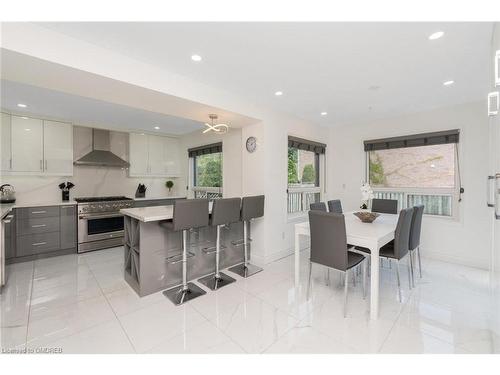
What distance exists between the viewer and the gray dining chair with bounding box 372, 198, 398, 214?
359 cm

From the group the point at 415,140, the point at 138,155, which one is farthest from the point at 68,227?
the point at 415,140

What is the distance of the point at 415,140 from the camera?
3723 mm

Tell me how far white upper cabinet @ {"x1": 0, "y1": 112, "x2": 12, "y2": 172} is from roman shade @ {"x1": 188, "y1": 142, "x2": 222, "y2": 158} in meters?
2.98

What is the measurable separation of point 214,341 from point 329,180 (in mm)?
3900

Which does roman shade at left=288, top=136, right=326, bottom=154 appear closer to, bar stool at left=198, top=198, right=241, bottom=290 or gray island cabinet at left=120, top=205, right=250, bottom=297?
bar stool at left=198, top=198, right=241, bottom=290

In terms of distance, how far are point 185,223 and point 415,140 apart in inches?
153

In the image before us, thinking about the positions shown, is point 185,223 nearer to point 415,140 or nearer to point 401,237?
point 401,237

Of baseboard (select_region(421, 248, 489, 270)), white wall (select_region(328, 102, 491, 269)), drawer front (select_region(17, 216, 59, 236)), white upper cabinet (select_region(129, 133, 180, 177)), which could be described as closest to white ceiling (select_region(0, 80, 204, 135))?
white upper cabinet (select_region(129, 133, 180, 177))

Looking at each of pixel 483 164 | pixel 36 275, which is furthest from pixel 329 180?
pixel 36 275

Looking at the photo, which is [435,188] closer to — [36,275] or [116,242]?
[116,242]

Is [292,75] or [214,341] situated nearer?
[214,341]

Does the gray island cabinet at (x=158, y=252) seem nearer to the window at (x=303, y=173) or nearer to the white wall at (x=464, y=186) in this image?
the window at (x=303, y=173)
